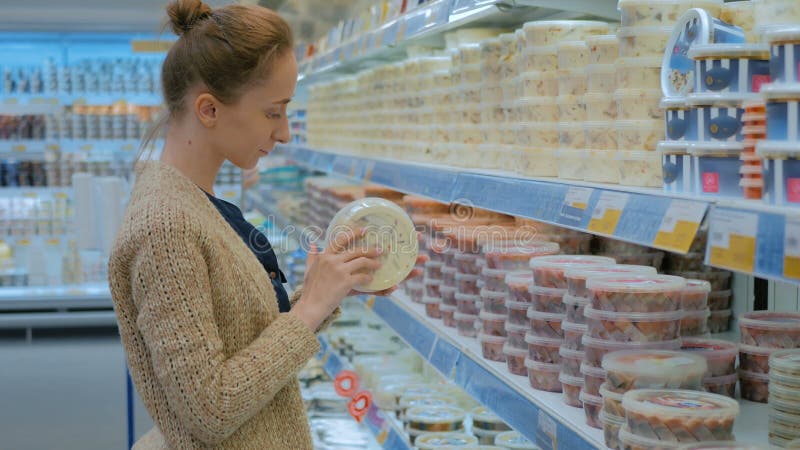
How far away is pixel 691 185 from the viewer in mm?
1264

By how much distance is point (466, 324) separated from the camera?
7.53 ft

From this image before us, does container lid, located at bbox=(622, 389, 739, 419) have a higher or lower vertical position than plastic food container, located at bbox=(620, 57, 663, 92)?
lower

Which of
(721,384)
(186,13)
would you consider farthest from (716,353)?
(186,13)

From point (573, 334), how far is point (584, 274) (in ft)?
0.35

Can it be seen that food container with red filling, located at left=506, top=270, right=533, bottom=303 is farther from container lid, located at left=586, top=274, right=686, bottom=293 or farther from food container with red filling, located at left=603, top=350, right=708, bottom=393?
food container with red filling, located at left=603, top=350, right=708, bottom=393

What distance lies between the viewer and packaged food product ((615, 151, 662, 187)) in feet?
4.68

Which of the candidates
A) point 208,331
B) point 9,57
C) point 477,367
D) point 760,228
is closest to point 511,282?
point 477,367

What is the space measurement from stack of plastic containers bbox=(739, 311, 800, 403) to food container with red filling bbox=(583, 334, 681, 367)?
131 mm

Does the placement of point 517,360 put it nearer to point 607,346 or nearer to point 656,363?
point 607,346

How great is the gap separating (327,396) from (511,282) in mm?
1936

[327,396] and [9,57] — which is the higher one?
[9,57]

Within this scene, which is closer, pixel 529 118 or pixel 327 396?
pixel 529 118

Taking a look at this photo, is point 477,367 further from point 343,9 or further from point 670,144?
point 343,9

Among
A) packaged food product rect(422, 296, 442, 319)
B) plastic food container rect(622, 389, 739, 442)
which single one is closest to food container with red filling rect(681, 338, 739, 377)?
plastic food container rect(622, 389, 739, 442)
